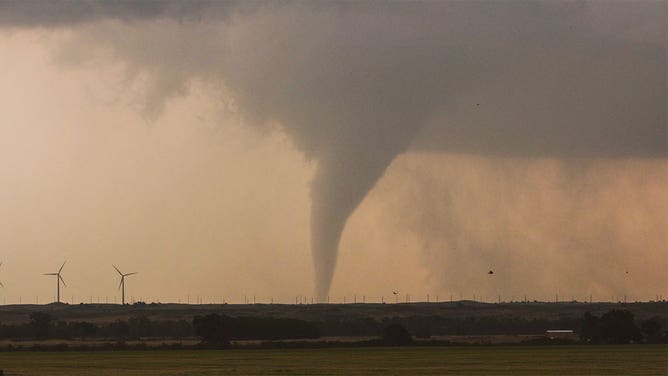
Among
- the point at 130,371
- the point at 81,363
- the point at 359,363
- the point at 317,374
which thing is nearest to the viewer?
the point at 317,374

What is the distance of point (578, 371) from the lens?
4998 inches

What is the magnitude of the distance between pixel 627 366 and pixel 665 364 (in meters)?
6.92

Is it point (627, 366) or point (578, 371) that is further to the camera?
point (627, 366)

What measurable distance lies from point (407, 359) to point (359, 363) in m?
15.0

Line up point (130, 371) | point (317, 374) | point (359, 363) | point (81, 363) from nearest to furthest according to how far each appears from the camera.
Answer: point (317, 374)
point (130, 371)
point (359, 363)
point (81, 363)

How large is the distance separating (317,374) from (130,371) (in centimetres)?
2403

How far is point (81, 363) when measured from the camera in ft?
528

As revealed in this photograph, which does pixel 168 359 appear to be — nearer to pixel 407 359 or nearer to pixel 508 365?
pixel 407 359

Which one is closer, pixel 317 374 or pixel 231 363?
pixel 317 374

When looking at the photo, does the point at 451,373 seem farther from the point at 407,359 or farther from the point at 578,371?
the point at 407,359

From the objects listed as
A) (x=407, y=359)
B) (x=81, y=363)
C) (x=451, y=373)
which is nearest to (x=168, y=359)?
(x=81, y=363)

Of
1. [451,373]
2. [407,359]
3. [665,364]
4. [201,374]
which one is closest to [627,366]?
[665,364]

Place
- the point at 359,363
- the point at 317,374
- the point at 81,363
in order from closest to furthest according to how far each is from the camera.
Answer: the point at 317,374, the point at 359,363, the point at 81,363

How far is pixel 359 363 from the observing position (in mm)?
148500
